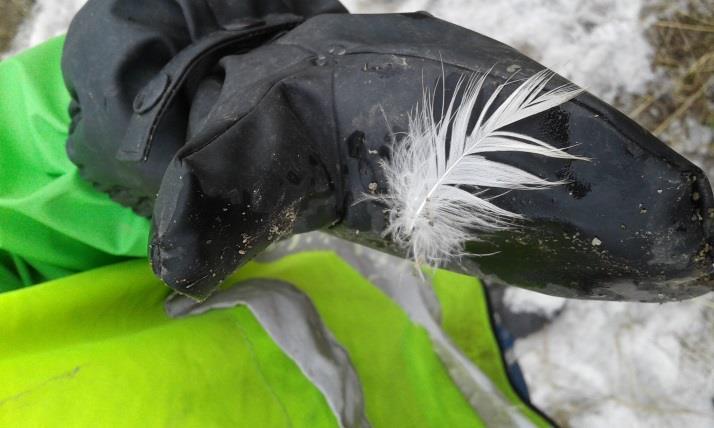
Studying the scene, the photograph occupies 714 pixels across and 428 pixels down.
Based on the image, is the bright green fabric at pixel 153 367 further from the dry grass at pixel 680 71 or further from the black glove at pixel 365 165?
the dry grass at pixel 680 71

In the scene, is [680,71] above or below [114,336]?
above

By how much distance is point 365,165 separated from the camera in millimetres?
583

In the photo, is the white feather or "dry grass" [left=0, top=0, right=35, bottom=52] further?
"dry grass" [left=0, top=0, right=35, bottom=52]

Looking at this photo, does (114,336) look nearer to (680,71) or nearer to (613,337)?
(613,337)

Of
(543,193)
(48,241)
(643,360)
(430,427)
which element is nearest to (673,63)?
(643,360)

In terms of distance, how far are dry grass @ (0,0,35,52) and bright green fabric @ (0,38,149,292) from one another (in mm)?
855

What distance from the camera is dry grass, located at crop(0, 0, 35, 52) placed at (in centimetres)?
166

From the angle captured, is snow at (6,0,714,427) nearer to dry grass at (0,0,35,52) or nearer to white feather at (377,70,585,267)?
white feather at (377,70,585,267)

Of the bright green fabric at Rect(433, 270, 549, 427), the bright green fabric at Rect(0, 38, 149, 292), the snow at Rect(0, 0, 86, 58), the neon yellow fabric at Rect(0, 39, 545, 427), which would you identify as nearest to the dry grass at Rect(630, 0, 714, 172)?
the bright green fabric at Rect(433, 270, 549, 427)

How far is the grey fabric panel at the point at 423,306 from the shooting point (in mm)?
1185

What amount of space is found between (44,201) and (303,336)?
0.42m

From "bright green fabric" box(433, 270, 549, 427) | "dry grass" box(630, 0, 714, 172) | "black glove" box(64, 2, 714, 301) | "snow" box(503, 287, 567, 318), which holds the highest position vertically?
"dry grass" box(630, 0, 714, 172)

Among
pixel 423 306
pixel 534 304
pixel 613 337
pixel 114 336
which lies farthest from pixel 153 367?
pixel 613 337

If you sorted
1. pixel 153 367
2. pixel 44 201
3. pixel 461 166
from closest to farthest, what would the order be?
pixel 461 166 → pixel 153 367 → pixel 44 201
